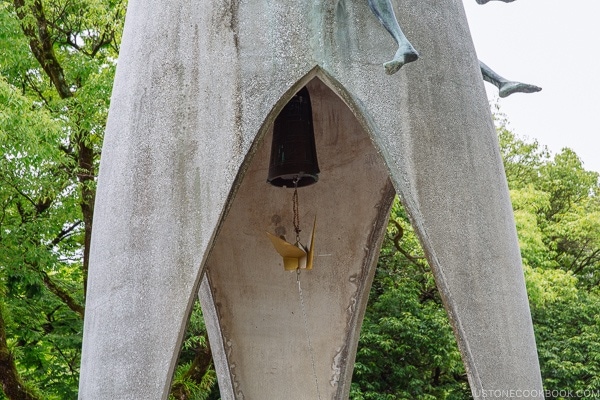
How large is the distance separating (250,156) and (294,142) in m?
1.62

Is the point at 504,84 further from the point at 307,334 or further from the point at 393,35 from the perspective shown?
the point at 307,334

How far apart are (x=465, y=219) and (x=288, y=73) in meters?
1.16

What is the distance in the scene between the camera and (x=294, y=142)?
19.5 feet

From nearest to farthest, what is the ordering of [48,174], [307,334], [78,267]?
[307,334] → [48,174] → [78,267]

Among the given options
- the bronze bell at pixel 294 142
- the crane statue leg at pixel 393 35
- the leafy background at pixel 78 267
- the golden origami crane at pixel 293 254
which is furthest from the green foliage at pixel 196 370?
the crane statue leg at pixel 393 35

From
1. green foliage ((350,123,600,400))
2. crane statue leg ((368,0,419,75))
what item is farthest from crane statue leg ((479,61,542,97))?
green foliage ((350,123,600,400))

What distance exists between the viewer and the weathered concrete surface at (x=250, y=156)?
422 centimetres

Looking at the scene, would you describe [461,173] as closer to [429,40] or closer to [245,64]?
[429,40]

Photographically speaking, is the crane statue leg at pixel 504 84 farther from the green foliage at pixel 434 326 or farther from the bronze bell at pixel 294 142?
the green foliage at pixel 434 326

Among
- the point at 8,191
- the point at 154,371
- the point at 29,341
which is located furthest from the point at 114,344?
the point at 29,341

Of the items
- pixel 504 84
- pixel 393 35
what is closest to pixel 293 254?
pixel 504 84

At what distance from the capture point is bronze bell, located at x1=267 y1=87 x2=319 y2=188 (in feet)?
19.6

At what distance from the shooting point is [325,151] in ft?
23.5

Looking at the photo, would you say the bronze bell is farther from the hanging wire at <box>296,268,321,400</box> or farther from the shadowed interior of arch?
the hanging wire at <box>296,268,321,400</box>
